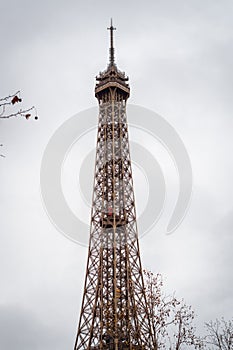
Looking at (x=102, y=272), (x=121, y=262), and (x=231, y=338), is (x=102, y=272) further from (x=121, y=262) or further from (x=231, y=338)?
(x=231, y=338)

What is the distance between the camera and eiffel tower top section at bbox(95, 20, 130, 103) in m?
52.3

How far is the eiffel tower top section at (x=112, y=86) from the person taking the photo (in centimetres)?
Result: 5228

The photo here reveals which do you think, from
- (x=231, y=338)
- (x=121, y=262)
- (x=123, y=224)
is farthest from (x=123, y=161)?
(x=231, y=338)

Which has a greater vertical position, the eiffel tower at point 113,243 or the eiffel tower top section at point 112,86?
the eiffel tower top section at point 112,86

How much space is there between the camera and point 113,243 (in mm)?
46188

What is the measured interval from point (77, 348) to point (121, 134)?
21217 mm

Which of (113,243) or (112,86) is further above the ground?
(112,86)

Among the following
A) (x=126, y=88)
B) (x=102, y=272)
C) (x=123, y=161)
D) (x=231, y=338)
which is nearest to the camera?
(x=231, y=338)

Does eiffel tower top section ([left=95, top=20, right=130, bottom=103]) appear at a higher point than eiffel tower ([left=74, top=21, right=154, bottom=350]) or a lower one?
higher

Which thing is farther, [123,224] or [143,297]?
[123,224]

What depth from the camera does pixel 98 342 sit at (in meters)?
42.2

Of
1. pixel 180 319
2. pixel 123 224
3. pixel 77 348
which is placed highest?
pixel 123 224

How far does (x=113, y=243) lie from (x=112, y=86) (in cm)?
1696

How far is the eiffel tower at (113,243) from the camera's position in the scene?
42.5 meters
